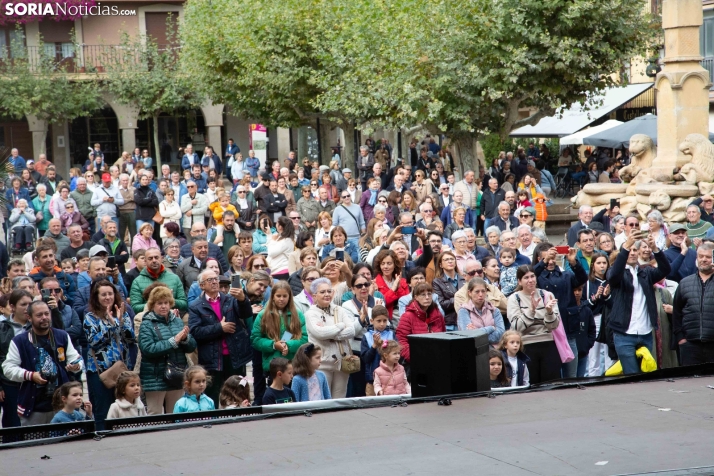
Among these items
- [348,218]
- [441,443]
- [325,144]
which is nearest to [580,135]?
[325,144]

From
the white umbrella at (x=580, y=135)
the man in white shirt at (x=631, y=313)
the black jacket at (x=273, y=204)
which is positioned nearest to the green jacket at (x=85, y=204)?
the black jacket at (x=273, y=204)

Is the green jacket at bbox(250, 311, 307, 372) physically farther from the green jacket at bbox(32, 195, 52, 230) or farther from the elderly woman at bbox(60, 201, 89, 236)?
the green jacket at bbox(32, 195, 52, 230)

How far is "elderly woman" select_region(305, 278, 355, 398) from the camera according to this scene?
8664 millimetres

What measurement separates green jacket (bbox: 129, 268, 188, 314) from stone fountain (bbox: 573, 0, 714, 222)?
9.05m

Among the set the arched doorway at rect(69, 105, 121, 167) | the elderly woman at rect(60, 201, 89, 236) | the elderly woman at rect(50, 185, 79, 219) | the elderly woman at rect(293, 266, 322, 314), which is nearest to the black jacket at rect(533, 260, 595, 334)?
the elderly woman at rect(293, 266, 322, 314)

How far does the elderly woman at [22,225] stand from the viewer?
17797mm

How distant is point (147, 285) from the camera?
9883mm

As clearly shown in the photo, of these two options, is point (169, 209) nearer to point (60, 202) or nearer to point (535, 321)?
point (60, 202)

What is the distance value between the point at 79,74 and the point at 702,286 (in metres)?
36.0

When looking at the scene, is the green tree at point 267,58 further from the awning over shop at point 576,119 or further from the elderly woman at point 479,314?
the elderly woman at point 479,314

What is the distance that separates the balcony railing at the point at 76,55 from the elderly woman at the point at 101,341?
32.7 m

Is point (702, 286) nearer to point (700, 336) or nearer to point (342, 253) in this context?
point (700, 336)

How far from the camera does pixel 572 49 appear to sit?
21.2m

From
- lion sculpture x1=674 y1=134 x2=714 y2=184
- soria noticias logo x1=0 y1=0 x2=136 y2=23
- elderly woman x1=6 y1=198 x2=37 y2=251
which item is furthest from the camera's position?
soria noticias logo x1=0 y1=0 x2=136 y2=23
